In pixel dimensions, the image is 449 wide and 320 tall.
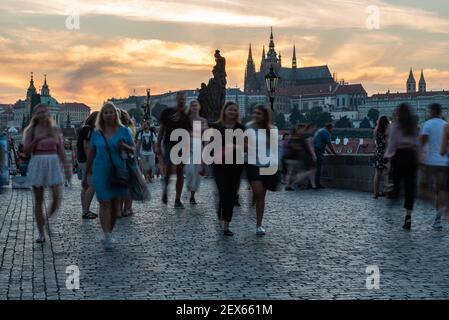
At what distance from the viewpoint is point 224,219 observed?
376 inches

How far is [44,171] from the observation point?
9.03 metres

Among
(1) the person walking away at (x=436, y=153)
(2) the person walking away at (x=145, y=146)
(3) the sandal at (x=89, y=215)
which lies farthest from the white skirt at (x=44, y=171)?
(2) the person walking away at (x=145, y=146)

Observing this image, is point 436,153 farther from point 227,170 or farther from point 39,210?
point 39,210

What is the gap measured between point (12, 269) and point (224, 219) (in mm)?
2944

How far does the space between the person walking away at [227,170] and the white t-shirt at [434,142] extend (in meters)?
2.29

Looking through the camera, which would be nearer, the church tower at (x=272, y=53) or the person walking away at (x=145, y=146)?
the person walking away at (x=145, y=146)

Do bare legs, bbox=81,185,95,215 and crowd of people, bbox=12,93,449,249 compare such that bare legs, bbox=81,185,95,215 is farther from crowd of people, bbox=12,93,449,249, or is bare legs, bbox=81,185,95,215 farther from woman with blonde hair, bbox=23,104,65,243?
woman with blonde hair, bbox=23,104,65,243

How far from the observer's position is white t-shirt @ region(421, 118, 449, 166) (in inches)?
403

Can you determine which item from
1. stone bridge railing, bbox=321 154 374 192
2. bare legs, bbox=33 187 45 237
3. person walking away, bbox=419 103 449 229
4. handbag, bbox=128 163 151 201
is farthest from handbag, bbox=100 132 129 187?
→ stone bridge railing, bbox=321 154 374 192

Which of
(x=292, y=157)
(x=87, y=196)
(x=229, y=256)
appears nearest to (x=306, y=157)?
(x=292, y=157)


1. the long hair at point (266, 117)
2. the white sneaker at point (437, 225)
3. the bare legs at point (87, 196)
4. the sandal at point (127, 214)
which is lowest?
the sandal at point (127, 214)

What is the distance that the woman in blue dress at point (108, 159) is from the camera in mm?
8531

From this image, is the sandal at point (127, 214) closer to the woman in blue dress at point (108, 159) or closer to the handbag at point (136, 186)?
the handbag at point (136, 186)
